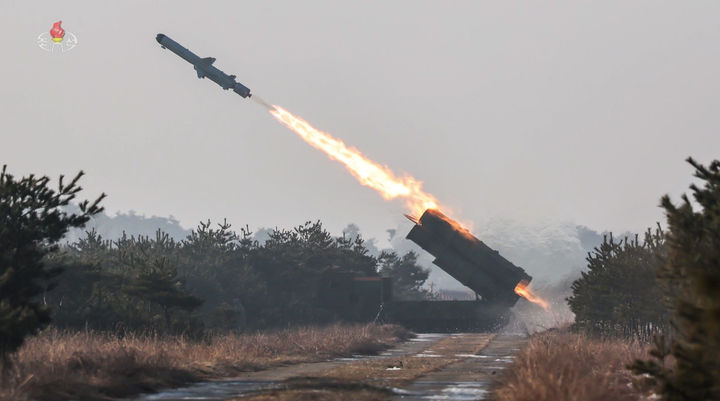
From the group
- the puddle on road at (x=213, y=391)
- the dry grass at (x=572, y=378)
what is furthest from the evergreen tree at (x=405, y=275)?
the puddle on road at (x=213, y=391)

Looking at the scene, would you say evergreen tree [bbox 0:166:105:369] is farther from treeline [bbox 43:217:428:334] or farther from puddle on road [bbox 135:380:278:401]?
treeline [bbox 43:217:428:334]

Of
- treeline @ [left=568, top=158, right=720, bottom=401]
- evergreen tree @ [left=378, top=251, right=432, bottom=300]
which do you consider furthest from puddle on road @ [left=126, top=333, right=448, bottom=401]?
evergreen tree @ [left=378, top=251, right=432, bottom=300]

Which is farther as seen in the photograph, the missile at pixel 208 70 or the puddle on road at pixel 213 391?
the missile at pixel 208 70

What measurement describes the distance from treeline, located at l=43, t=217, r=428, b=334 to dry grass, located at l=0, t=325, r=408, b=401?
166 cm

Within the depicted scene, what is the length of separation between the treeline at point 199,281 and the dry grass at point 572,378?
14.9 m

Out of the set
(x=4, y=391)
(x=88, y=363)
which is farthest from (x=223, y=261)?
(x=4, y=391)

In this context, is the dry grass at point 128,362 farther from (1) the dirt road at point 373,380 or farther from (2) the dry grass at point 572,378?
(2) the dry grass at point 572,378

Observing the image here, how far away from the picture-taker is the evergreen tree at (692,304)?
12648 millimetres

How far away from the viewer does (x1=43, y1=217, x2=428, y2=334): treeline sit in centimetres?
3716

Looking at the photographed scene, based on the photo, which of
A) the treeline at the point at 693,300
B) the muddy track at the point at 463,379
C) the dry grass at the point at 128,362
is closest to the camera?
the treeline at the point at 693,300

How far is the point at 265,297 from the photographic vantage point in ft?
195

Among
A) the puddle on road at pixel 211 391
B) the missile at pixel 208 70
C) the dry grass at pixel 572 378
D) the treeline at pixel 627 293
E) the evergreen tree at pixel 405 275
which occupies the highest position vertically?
the missile at pixel 208 70

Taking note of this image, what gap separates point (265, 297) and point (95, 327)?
74.8 feet

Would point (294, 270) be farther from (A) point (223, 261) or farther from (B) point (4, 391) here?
(B) point (4, 391)
